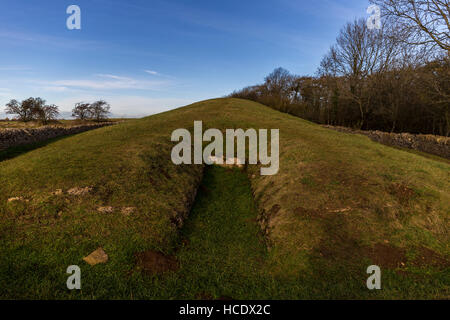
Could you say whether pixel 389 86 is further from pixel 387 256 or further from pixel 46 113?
pixel 46 113

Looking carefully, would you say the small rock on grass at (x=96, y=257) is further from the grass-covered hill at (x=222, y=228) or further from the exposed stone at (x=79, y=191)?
the exposed stone at (x=79, y=191)

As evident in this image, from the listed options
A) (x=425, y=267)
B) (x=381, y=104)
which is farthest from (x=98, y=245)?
(x=381, y=104)

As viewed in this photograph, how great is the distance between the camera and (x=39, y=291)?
4258mm

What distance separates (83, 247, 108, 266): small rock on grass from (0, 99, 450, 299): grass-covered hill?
0.12 metres

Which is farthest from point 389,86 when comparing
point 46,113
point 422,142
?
point 46,113

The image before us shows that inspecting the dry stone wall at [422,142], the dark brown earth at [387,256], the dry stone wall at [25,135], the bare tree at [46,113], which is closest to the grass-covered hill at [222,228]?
the dark brown earth at [387,256]

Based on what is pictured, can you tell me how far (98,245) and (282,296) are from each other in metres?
4.93

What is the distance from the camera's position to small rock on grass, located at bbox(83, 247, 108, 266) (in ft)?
16.8

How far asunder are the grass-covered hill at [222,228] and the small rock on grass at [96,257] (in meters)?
0.12

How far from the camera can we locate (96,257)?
17.2 ft

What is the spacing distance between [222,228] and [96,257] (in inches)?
160

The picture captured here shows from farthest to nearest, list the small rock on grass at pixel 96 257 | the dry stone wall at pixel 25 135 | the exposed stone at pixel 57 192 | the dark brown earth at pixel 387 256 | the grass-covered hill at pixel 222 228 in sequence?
the dry stone wall at pixel 25 135 → the exposed stone at pixel 57 192 → the dark brown earth at pixel 387 256 → the small rock on grass at pixel 96 257 → the grass-covered hill at pixel 222 228

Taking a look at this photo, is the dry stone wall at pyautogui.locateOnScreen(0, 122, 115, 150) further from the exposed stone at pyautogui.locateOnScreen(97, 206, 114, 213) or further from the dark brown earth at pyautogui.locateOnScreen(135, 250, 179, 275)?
the dark brown earth at pyautogui.locateOnScreen(135, 250, 179, 275)

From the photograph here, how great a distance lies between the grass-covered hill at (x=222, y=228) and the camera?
15.7 feet
